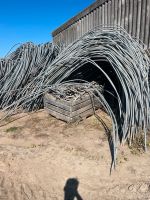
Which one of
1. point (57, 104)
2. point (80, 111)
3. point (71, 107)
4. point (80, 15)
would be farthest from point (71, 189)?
point (80, 15)

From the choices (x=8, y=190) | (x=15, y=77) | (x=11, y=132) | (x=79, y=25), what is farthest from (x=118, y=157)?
(x=79, y=25)

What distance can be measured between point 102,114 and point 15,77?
2142mm

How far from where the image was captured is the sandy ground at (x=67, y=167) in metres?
2.49

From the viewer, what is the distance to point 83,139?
360cm

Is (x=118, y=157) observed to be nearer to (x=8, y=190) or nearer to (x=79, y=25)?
(x=8, y=190)

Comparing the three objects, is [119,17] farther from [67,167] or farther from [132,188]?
[132,188]

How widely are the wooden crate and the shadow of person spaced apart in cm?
161

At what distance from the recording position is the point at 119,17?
219 inches

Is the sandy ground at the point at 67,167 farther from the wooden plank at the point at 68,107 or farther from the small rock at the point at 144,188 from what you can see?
the wooden plank at the point at 68,107

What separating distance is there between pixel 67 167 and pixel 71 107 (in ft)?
4.60

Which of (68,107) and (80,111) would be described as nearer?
(68,107)

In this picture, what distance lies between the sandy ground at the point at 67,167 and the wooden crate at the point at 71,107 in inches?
10.7

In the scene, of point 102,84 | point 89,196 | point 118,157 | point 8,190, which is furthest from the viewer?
point 102,84

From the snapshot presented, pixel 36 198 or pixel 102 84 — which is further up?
pixel 102 84
